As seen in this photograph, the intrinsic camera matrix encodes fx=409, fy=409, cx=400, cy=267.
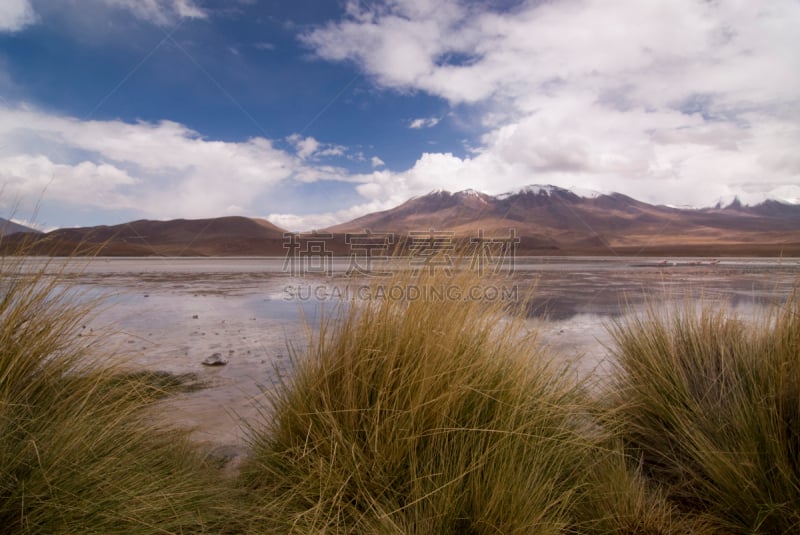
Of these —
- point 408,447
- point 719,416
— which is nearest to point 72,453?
point 408,447

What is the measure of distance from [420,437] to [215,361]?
432 centimetres

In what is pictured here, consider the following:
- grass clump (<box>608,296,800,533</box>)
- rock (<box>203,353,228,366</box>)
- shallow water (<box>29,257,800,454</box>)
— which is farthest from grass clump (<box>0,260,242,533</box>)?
rock (<box>203,353,228,366</box>)

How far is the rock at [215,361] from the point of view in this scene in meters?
5.52

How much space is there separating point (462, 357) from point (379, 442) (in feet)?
2.06

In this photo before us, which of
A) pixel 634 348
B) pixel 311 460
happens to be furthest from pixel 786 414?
pixel 311 460

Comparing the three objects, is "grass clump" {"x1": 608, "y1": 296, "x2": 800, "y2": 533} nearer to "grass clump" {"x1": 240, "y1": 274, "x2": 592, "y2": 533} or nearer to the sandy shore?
the sandy shore

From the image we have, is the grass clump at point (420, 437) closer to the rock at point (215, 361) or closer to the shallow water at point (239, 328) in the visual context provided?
the shallow water at point (239, 328)

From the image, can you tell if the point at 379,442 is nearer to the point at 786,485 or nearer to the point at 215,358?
the point at 786,485

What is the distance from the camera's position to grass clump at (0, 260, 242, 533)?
1.64 meters

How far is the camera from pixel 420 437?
211 cm

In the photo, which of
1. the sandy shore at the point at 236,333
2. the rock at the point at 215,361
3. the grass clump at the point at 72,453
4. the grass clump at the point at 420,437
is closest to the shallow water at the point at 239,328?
the sandy shore at the point at 236,333

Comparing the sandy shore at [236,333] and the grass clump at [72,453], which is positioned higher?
the grass clump at [72,453]

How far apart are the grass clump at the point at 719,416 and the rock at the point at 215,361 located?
472cm

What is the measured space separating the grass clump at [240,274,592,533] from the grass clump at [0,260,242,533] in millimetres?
416
